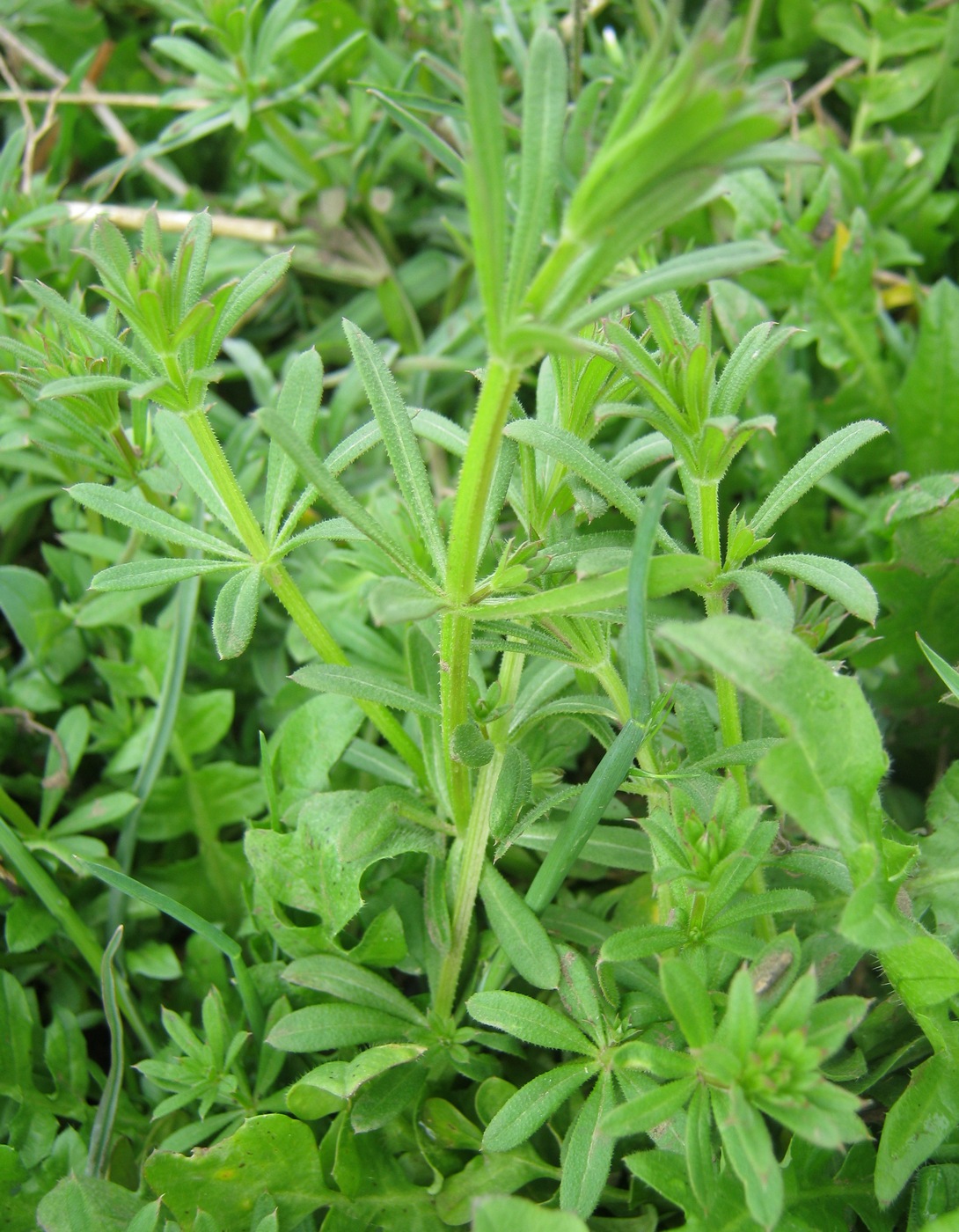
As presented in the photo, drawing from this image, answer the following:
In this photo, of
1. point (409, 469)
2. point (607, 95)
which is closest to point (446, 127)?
point (607, 95)

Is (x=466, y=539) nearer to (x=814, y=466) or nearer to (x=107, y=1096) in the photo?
(x=814, y=466)

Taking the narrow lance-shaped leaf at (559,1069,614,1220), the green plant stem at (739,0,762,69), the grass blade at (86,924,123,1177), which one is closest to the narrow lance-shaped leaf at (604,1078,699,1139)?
the narrow lance-shaped leaf at (559,1069,614,1220)

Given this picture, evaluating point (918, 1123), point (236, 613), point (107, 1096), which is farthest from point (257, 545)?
point (918, 1123)

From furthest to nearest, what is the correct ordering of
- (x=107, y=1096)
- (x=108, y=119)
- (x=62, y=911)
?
(x=108, y=119)
(x=62, y=911)
(x=107, y=1096)

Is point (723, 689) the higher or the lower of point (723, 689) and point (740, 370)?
the lower

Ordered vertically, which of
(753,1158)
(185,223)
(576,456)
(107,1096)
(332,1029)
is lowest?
(107,1096)

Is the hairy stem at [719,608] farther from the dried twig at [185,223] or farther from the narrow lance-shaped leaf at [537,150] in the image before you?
the dried twig at [185,223]

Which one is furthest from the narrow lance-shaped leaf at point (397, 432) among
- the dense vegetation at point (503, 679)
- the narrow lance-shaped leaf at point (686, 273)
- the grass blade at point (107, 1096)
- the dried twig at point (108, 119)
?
the dried twig at point (108, 119)

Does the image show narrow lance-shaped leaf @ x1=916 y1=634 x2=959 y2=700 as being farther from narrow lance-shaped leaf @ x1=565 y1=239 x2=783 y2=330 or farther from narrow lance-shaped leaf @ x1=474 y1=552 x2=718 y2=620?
narrow lance-shaped leaf @ x1=565 y1=239 x2=783 y2=330
